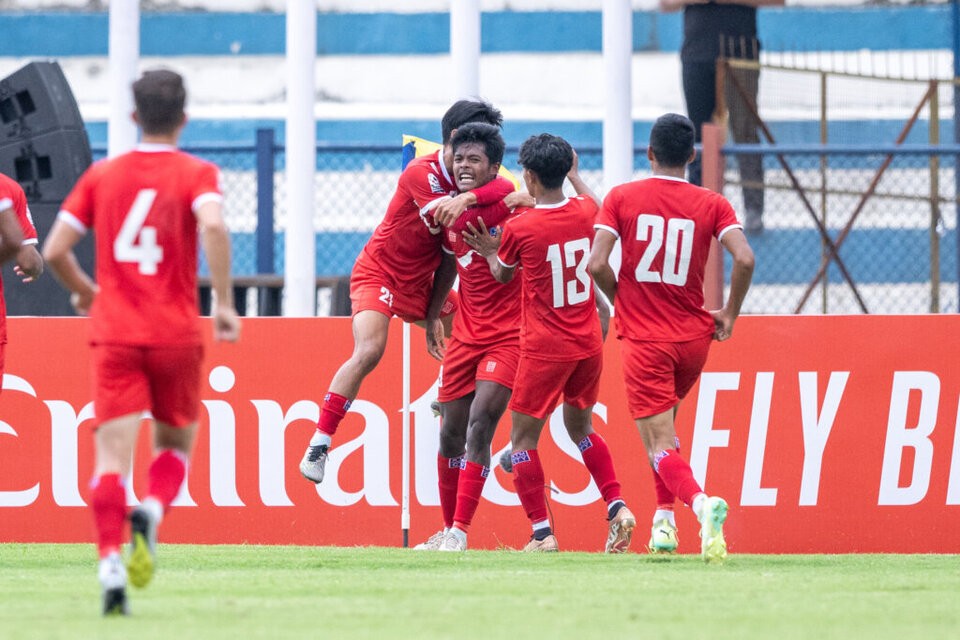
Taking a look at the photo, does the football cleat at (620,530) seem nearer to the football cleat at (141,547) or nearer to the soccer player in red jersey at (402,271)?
the soccer player in red jersey at (402,271)

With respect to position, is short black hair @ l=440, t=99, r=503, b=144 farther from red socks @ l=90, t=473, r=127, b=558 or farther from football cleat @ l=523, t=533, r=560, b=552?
red socks @ l=90, t=473, r=127, b=558

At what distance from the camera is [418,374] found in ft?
34.2

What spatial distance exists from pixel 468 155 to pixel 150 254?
3.23 metres

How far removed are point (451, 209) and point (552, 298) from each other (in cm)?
66

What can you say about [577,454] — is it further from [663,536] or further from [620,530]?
[663,536]

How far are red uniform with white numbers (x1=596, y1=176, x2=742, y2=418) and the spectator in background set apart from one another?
4.61 meters

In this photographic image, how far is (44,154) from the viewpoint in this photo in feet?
39.5

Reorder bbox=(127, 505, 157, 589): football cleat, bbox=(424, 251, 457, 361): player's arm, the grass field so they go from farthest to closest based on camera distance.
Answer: bbox=(424, 251, 457, 361): player's arm
bbox=(127, 505, 157, 589): football cleat
the grass field

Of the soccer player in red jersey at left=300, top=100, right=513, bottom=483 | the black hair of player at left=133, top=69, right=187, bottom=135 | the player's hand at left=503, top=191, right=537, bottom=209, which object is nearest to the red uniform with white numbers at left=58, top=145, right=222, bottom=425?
the black hair of player at left=133, top=69, right=187, bottom=135

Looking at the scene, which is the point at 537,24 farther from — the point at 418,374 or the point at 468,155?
the point at 468,155

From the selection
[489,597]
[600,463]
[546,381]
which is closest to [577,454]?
[600,463]

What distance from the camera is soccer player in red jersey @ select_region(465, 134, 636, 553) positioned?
8375 millimetres

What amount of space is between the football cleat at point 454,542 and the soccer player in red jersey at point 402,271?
74cm

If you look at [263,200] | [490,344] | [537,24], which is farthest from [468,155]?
[537,24]
